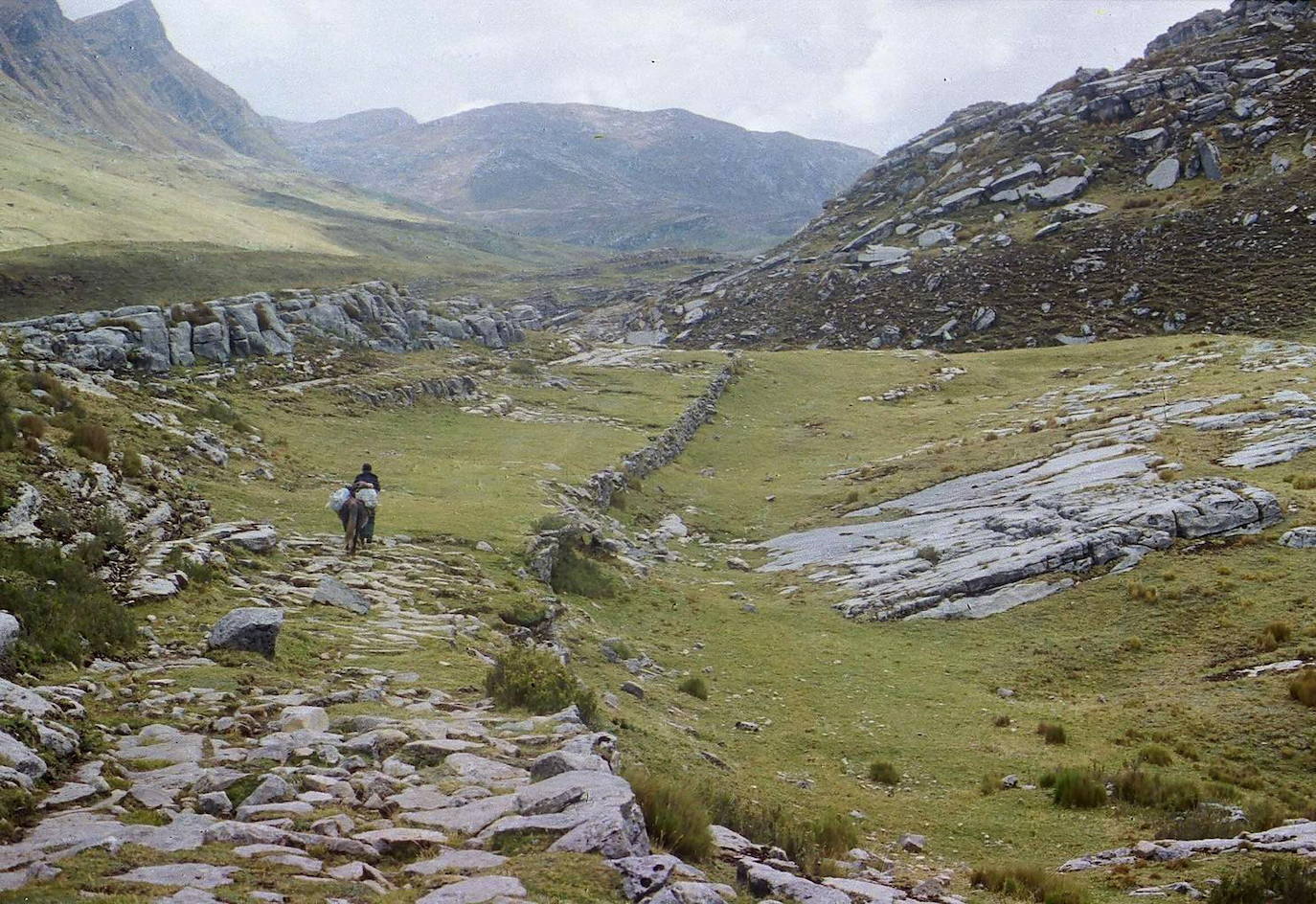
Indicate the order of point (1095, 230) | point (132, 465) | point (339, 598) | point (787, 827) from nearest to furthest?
point (787, 827)
point (339, 598)
point (132, 465)
point (1095, 230)

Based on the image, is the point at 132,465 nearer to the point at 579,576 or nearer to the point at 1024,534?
the point at 579,576

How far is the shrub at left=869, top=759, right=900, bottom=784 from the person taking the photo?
1347 cm

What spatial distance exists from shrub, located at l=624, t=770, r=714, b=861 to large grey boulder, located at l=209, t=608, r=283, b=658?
19.8 feet

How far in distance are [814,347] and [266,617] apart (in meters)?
71.1

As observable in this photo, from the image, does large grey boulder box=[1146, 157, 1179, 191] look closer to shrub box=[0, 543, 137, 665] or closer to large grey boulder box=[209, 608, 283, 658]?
large grey boulder box=[209, 608, 283, 658]

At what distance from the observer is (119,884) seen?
5.60m

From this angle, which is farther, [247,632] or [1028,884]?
[247,632]

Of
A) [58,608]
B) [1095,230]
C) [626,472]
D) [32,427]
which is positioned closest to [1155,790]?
[58,608]

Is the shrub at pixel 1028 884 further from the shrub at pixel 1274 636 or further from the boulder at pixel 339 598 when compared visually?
the boulder at pixel 339 598

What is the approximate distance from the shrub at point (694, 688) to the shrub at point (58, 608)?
973 centimetres

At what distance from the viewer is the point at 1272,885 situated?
7914 millimetres

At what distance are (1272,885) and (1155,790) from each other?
3.93 meters

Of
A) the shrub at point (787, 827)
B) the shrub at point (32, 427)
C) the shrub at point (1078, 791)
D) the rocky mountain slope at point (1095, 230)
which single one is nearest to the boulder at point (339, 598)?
the shrub at point (32, 427)

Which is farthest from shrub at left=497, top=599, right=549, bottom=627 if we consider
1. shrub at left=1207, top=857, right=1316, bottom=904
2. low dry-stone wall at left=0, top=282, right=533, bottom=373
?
low dry-stone wall at left=0, top=282, right=533, bottom=373
